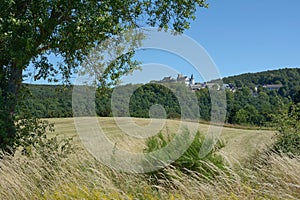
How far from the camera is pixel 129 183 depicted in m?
5.82

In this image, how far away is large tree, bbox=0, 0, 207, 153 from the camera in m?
7.89

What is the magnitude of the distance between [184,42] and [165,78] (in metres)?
1.00

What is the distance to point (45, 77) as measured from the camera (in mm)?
9688

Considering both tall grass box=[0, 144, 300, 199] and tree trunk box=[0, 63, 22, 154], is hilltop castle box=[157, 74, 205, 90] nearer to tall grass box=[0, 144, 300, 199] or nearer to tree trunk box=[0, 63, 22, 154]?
tall grass box=[0, 144, 300, 199]

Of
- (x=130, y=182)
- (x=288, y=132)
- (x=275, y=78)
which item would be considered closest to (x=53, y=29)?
(x=130, y=182)

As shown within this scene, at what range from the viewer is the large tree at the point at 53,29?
7.89 metres

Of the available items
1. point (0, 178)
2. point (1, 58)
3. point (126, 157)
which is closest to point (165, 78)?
point (126, 157)

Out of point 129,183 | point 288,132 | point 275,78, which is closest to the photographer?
point 129,183

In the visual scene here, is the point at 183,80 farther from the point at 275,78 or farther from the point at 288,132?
the point at 275,78

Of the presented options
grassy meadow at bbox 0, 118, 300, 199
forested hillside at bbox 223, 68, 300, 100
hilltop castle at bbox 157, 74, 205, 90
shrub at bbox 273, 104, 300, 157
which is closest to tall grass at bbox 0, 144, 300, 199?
grassy meadow at bbox 0, 118, 300, 199

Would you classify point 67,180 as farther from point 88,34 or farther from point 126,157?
point 88,34

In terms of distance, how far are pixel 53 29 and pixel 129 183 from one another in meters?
4.50

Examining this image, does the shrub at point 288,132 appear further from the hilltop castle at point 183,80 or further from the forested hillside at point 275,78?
the forested hillside at point 275,78

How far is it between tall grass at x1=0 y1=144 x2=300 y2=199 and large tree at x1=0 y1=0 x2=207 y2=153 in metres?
2.31
